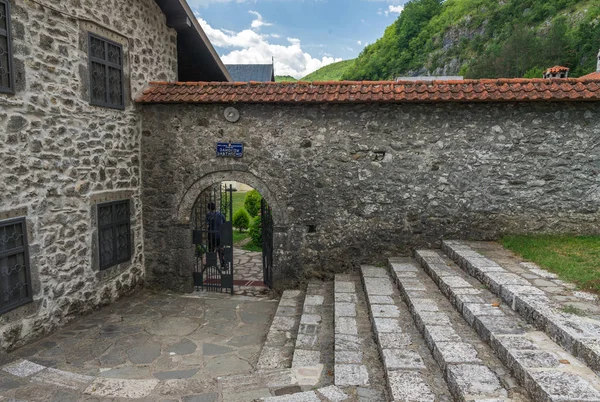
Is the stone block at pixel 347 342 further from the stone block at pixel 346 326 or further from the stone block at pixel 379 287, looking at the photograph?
the stone block at pixel 379 287

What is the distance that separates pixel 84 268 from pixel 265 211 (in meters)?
3.43

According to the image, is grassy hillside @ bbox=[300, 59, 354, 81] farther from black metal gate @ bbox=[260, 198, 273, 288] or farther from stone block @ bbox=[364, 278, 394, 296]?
stone block @ bbox=[364, 278, 394, 296]

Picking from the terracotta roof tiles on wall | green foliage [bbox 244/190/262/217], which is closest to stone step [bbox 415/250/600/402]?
the terracotta roof tiles on wall

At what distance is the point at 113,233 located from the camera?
680cm

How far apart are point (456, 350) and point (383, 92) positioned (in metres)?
4.36

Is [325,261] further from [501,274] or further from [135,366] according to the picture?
[135,366]

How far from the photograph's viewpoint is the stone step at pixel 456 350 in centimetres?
318

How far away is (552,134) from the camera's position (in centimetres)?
663

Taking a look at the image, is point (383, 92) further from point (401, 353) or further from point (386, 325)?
point (401, 353)

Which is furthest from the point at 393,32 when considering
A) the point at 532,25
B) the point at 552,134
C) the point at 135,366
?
the point at 135,366

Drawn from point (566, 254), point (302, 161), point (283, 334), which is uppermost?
point (302, 161)

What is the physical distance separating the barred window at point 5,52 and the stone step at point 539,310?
6.31m

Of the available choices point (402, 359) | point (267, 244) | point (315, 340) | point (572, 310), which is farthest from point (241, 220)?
point (572, 310)

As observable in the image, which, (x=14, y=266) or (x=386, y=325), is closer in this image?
(x=386, y=325)
